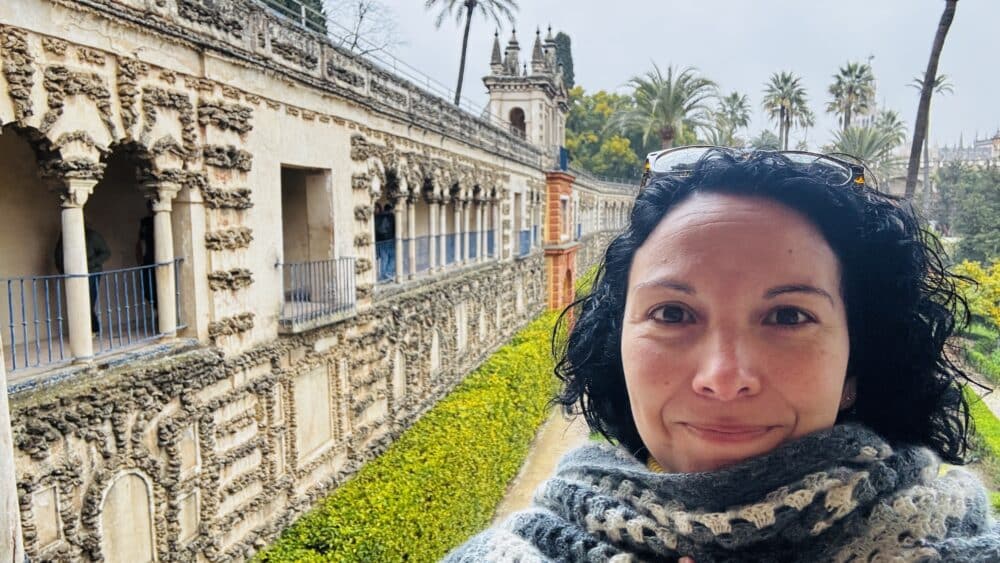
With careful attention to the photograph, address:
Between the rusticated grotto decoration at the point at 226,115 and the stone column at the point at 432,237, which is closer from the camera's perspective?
the rusticated grotto decoration at the point at 226,115

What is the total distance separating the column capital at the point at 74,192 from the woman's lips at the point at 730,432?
6.79 m

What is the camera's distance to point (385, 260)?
48.8 feet

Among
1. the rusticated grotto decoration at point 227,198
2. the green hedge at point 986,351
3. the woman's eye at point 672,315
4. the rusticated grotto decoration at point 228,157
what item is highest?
the rusticated grotto decoration at point 228,157

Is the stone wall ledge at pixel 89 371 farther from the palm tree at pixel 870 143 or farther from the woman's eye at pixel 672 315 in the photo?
the palm tree at pixel 870 143

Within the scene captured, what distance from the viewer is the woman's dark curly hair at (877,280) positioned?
190cm

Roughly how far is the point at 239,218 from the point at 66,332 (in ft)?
8.67

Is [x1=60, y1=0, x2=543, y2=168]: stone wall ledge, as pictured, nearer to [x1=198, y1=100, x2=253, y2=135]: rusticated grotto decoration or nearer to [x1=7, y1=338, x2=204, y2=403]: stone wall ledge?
[x1=198, y1=100, x2=253, y2=135]: rusticated grotto decoration

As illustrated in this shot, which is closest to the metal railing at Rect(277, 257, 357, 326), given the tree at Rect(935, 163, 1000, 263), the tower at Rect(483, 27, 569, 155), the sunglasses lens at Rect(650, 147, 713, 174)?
the sunglasses lens at Rect(650, 147, 713, 174)

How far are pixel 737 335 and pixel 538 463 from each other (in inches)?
683

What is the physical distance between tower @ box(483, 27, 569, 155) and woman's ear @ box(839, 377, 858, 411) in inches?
1088

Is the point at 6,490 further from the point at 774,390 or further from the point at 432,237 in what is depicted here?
the point at 432,237

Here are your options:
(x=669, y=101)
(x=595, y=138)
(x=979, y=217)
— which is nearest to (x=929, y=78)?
(x=669, y=101)

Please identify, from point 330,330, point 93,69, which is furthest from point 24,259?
point 330,330

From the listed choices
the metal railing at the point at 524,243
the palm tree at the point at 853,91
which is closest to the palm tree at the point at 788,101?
the palm tree at the point at 853,91
